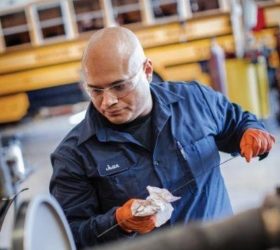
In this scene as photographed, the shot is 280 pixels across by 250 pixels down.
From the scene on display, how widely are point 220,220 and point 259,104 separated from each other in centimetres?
523

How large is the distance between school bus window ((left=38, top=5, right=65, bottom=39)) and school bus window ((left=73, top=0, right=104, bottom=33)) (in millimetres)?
363

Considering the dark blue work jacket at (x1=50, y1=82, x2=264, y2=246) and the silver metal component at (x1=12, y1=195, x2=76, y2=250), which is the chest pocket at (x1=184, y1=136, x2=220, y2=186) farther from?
the silver metal component at (x1=12, y1=195, x2=76, y2=250)

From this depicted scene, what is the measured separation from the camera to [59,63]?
27.7ft

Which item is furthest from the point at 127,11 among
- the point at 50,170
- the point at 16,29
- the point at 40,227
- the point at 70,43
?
the point at 40,227

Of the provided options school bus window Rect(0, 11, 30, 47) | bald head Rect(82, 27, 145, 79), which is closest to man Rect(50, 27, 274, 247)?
bald head Rect(82, 27, 145, 79)

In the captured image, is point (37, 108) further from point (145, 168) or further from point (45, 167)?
point (145, 168)

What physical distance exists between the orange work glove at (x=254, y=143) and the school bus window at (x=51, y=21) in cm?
740

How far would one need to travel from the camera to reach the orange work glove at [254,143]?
146 centimetres

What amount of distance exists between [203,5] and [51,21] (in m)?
3.03

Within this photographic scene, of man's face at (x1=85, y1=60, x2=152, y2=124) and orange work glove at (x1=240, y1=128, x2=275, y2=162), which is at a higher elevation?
man's face at (x1=85, y1=60, x2=152, y2=124)

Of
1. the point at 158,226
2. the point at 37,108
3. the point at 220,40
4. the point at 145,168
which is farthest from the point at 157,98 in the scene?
the point at 37,108

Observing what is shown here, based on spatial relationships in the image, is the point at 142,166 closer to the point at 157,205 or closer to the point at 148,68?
the point at 157,205

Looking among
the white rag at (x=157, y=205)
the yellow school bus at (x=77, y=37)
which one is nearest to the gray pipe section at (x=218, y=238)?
the white rag at (x=157, y=205)

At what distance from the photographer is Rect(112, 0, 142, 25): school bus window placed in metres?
8.23
